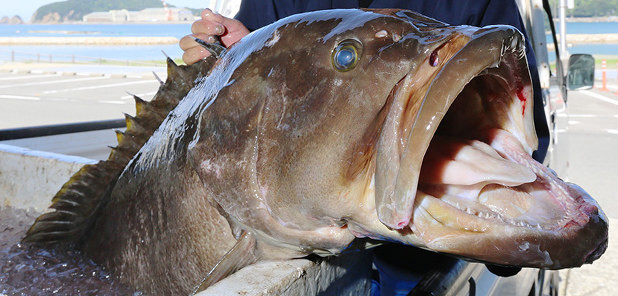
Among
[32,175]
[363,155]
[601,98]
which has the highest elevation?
[363,155]

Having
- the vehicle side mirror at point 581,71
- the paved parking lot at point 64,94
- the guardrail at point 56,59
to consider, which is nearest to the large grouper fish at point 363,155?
the vehicle side mirror at point 581,71

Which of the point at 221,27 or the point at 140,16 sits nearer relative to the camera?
the point at 221,27

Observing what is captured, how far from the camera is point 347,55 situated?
3.79 ft

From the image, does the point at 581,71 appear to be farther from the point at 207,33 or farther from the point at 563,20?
the point at 207,33

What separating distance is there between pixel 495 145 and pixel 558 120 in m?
3.39

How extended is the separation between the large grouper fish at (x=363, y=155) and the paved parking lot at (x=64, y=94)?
32.1ft

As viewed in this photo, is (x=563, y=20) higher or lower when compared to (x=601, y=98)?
higher

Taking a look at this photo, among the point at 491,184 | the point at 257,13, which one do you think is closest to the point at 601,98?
the point at 257,13

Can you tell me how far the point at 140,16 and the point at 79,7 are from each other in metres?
29.8

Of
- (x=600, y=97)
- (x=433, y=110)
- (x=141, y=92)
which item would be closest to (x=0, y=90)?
(x=141, y=92)

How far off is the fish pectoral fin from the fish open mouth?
39 centimetres

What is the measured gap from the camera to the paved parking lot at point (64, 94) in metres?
11.7

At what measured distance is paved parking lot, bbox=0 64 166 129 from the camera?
462 inches

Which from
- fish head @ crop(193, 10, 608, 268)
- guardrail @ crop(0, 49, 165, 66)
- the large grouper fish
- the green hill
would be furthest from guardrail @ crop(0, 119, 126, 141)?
the green hill
